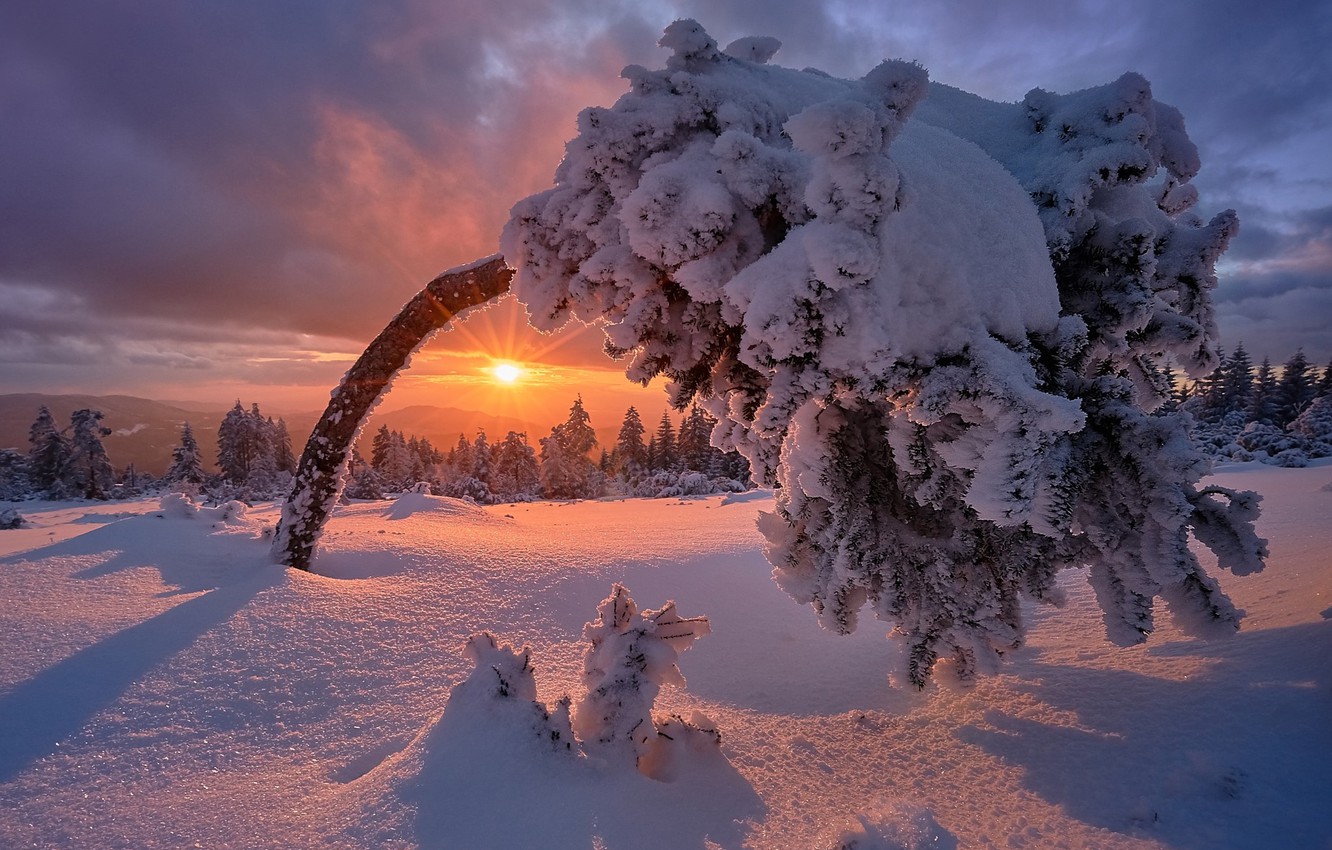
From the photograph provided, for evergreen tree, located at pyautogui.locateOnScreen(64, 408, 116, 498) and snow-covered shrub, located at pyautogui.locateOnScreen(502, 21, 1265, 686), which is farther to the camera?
evergreen tree, located at pyautogui.locateOnScreen(64, 408, 116, 498)

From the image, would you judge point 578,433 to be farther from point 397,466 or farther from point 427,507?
point 427,507

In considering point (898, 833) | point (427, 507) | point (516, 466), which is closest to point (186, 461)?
point (516, 466)

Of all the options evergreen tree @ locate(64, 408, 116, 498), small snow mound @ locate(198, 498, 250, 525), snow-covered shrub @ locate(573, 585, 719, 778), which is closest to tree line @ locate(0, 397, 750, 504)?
evergreen tree @ locate(64, 408, 116, 498)

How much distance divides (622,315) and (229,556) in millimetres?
5260

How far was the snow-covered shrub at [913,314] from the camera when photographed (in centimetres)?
240

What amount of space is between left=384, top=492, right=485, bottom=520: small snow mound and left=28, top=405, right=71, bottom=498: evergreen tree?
34271 millimetres

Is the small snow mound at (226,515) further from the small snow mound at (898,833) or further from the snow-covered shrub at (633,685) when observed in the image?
the small snow mound at (898,833)

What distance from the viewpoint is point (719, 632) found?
209 inches

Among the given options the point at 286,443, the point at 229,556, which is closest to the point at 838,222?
the point at 229,556

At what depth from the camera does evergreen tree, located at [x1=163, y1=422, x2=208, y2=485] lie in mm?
36531

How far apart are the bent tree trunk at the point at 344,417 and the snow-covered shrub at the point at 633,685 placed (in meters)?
3.92

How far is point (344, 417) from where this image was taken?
20.0 ft

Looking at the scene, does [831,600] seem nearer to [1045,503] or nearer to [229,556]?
[1045,503]

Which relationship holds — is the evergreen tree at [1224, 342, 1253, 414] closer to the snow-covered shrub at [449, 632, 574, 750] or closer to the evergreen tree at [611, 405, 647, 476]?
the evergreen tree at [611, 405, 647, 476]
